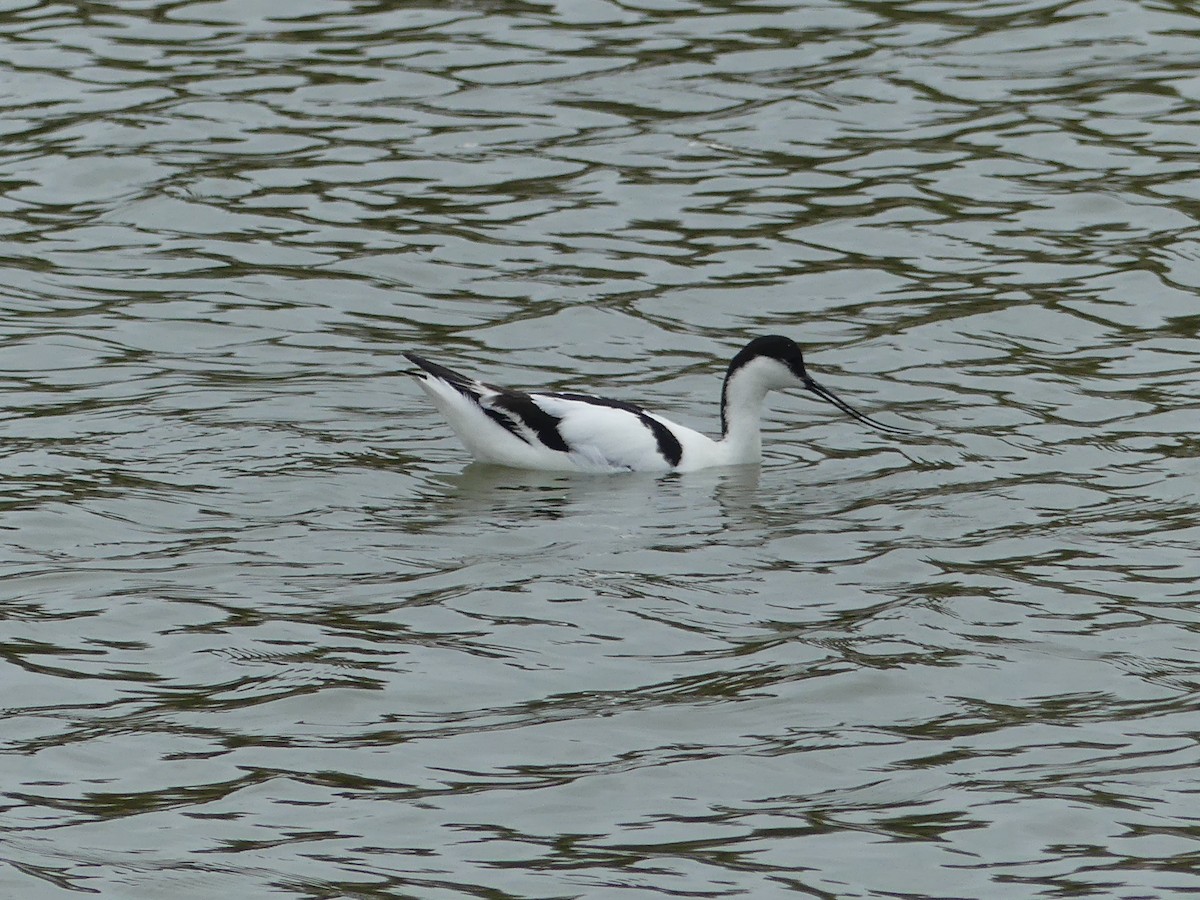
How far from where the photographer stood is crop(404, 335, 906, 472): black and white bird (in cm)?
1178

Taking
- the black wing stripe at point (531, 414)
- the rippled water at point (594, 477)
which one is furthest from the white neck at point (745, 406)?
the black wing stripe at point (531, 414)

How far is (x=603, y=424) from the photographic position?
11.8 m

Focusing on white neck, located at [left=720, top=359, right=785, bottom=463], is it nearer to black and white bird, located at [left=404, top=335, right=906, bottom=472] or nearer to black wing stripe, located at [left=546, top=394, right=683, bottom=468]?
black and white bird, located at [left=404, top=335, right=906, bottom=472]

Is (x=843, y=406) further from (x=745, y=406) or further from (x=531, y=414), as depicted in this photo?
(x=531, y=414)

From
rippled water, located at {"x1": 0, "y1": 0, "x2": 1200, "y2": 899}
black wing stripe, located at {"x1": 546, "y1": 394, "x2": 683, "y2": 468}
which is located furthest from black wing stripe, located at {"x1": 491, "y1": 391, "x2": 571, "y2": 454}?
rippled water, located at {"x1": 0, "y1": 0, "x2": 1200, "y2": 899}

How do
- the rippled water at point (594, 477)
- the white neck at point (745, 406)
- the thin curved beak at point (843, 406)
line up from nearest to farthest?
the rippled water at point (594, 477) → the white neck at point (745, 406) → the thin curved beak at point (843, 406)

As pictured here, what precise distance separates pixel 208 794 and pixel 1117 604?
13.0 feet

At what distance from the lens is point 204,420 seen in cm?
1212

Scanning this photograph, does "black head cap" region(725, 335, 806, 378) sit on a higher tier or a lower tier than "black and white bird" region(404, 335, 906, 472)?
higher

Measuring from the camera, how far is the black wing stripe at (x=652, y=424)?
11.8 metres

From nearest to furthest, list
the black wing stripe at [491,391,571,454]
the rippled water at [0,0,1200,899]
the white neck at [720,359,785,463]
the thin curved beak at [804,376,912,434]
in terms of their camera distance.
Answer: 1. the rippled water at [0,0,1200,899]
2. the black wing stripe at [491,391,571,454]
3. the white neck at [720,359,785,463]
4. the thin curved beak at [804,376,912,434]

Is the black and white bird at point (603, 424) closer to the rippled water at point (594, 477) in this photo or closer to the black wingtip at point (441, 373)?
the black wingtip at point (441, 373)

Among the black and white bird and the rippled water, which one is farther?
the black and white bird

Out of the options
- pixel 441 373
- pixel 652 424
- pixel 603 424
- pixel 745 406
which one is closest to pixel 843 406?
pixel 745 406
